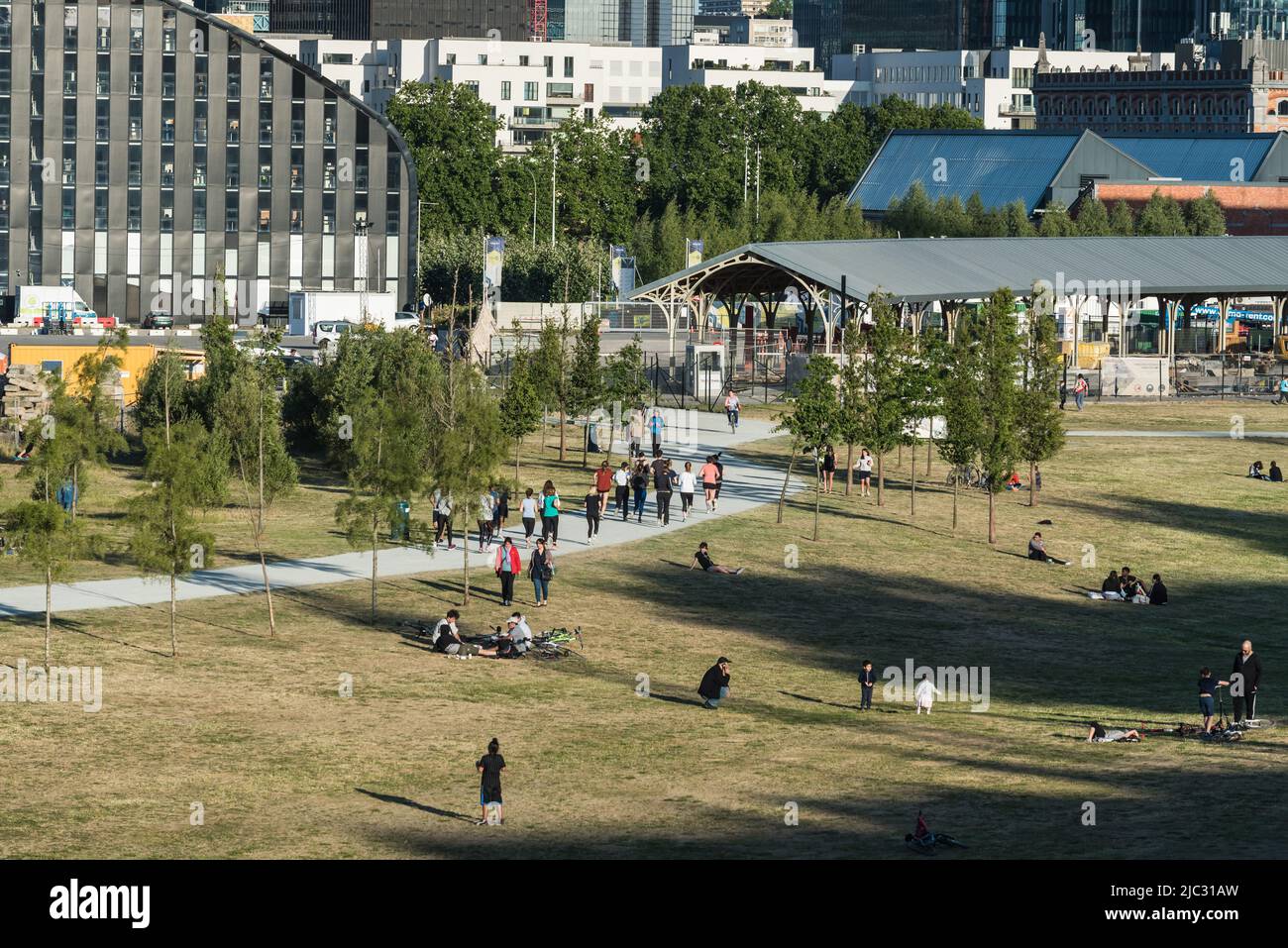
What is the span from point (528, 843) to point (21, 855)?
248 inches

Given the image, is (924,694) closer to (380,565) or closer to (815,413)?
(380,565)

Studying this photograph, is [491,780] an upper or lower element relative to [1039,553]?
lower

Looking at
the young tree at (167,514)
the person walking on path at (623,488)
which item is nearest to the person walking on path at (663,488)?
the person walking on path at (623,488)

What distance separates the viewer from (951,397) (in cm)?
5584

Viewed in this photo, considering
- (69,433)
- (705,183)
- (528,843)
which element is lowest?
(528,843)

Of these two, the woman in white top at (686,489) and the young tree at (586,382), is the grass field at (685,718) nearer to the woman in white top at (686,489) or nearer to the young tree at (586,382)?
the woman in white top at (686,489)

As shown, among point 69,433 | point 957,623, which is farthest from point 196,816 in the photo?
point 957,623

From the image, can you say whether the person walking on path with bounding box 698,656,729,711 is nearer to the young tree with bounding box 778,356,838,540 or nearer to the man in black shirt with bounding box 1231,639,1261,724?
the man in black shirt with bounding box 1231,639,1261,724

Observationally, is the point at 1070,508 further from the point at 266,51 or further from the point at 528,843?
the point at 266,51

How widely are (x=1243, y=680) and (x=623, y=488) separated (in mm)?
22197

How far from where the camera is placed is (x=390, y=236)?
399 ft

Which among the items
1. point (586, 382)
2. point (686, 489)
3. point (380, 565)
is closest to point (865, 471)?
point (686, 489)
